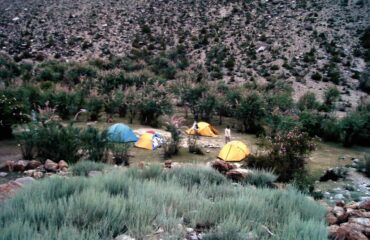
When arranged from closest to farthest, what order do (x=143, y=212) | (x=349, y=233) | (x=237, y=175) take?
(x=143, y=212) < (x=349, y=233) < (x=237, y=175)

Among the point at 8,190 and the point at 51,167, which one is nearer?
the point at 8,190

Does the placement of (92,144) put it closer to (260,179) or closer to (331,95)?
(260,179)

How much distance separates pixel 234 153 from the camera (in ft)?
52.2

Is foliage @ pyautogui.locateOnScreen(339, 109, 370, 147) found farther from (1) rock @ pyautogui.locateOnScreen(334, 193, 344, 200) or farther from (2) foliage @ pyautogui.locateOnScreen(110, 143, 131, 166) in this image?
(2) foliage @ pyautogui.locateOnScreen(110, 143, 131, 166)

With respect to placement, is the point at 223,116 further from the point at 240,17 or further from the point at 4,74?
the point at 240,17

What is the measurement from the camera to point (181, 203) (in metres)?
5.60

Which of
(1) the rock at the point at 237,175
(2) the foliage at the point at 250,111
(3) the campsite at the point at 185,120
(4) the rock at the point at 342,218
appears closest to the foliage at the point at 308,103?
(3) the campsite at the point at 185,120

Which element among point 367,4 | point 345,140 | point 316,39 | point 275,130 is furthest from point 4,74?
point 367,4

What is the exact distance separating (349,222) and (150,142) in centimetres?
1200

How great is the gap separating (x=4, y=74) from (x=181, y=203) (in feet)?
104

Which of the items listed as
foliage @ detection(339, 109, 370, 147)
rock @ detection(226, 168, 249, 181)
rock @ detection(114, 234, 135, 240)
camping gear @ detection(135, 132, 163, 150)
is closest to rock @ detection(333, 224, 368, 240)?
rock @ detection(114, 234, 135, 240)

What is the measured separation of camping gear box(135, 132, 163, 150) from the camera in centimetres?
1723

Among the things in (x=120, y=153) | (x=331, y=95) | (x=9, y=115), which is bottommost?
(x=120, y=153)

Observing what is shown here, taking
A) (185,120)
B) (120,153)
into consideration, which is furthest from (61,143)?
(185,120)
